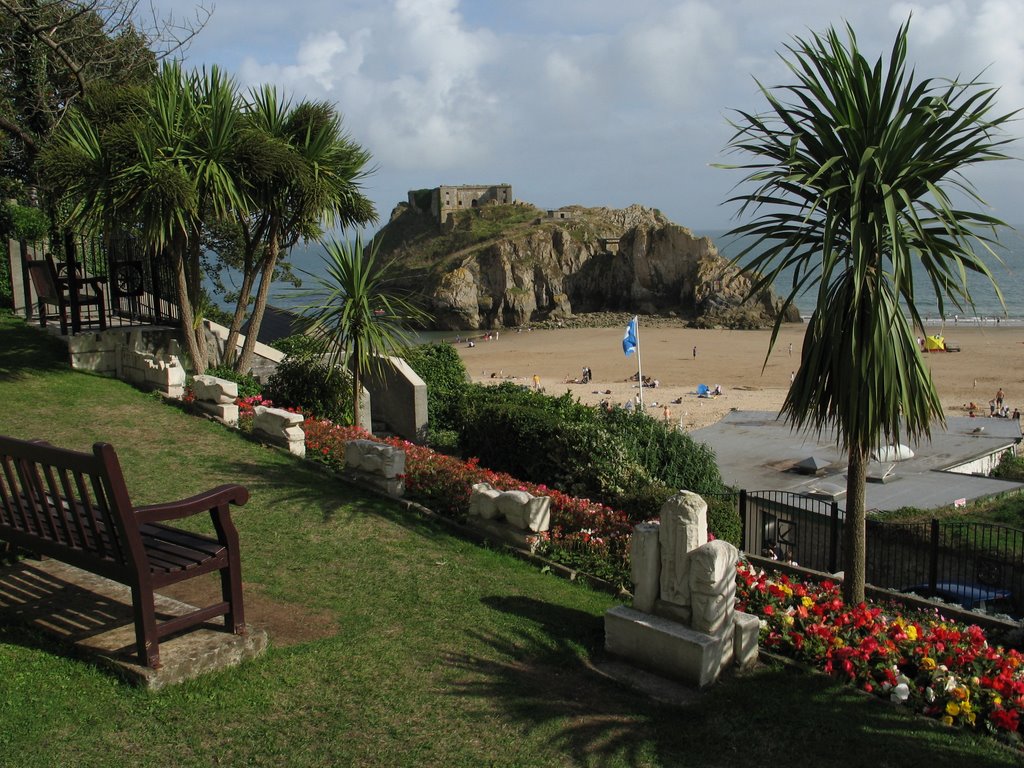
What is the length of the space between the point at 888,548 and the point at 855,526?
18.9 feet

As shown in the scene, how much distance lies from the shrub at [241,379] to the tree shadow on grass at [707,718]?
26.7 ft

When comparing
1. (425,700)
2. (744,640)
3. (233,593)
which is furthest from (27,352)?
(744,640)

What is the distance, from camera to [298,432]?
10.0 meters

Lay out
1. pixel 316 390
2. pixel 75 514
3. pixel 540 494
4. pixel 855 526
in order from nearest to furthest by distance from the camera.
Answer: pixel 75 514
pixel 855 526
pixel 540 494
pixel 316 390

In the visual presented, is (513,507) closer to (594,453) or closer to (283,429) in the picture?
(594,453)

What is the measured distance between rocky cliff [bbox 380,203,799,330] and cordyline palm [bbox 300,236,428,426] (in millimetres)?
64141

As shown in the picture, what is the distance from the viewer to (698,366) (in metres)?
51.1

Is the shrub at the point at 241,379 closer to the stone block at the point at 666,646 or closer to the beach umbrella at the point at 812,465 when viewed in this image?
the stone block at the point at 666,646

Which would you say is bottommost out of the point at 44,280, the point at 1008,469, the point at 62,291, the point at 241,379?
the point at 1008,469

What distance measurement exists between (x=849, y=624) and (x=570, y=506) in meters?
2.90

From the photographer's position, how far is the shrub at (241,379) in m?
12.7

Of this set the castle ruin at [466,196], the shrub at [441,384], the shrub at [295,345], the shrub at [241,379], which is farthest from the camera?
the castle ruin at [466,196]

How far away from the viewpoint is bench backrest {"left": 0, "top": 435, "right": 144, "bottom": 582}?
4199 mm

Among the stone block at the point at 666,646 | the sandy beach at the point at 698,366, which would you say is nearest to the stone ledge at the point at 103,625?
the stone block at the point at 666,646
